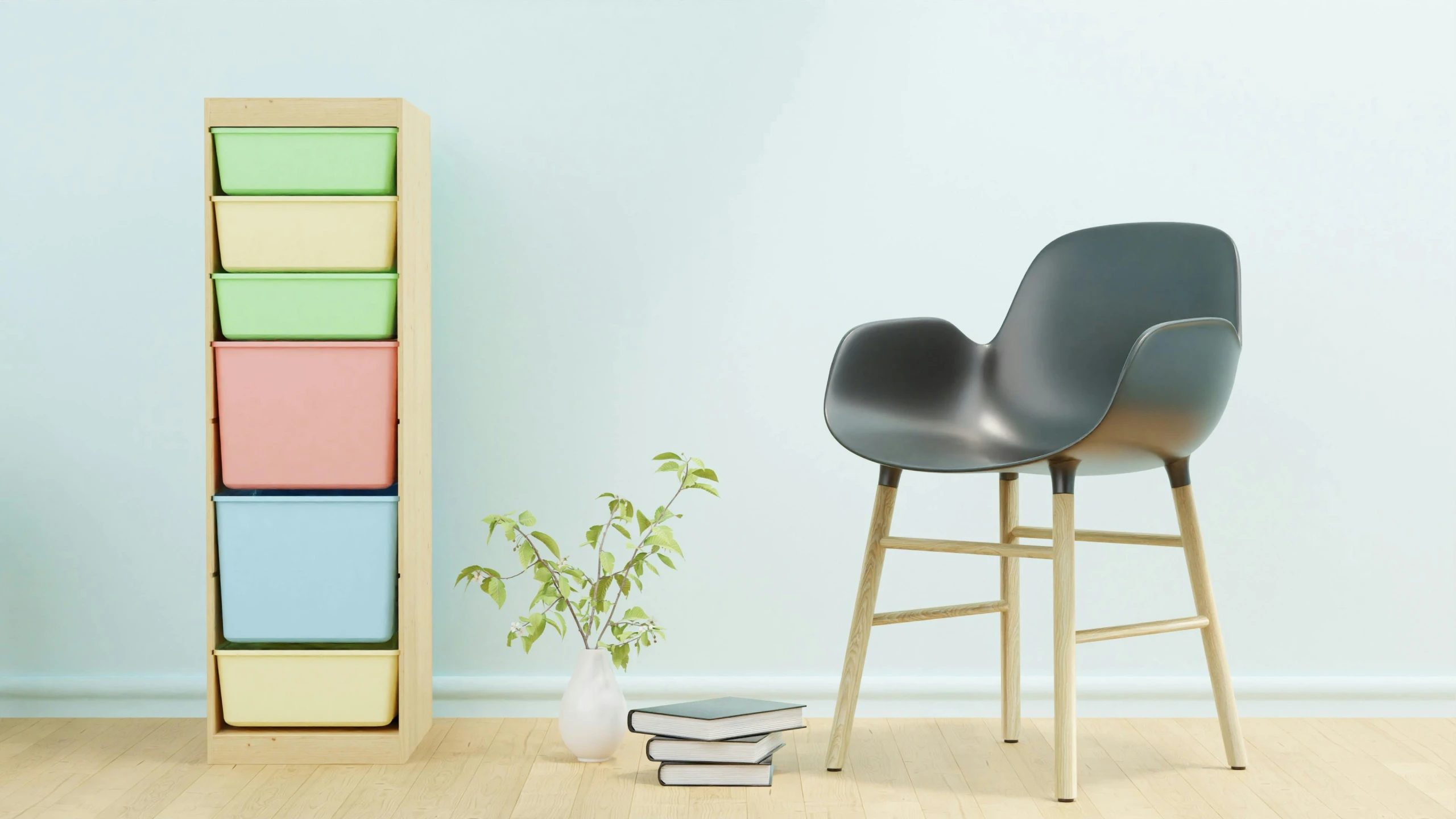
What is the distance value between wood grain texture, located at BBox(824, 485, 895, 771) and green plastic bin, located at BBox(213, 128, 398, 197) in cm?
101

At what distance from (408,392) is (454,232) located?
0.45m

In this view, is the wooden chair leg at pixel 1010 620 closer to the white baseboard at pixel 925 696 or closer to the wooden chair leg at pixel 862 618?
the white baseboard at pixel 925 696

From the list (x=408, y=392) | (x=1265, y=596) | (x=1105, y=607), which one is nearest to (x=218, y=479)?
(x=408, y=392)

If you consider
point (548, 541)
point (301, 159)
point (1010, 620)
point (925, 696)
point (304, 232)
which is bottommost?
point (925, 696)

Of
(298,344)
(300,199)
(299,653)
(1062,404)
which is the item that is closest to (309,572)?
(299,653)

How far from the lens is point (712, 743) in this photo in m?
1.80

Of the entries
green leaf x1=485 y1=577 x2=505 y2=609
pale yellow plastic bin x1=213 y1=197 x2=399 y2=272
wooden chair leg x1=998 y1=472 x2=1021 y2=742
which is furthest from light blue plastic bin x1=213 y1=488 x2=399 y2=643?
wooden chair leg x1=998 y1=472 x2=1021 y2=742

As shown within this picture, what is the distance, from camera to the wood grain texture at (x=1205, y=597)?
1.82 m

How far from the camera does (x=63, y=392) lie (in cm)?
222

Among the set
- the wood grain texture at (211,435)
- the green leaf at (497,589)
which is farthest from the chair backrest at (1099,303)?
the wood grain texture at (211,435)

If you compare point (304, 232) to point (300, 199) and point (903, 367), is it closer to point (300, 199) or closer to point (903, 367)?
point (300, 199)

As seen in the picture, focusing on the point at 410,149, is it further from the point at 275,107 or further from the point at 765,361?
the point at 765,361

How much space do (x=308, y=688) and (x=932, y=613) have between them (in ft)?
3.49

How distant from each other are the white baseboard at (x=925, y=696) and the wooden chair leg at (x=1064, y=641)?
1.75 feet
